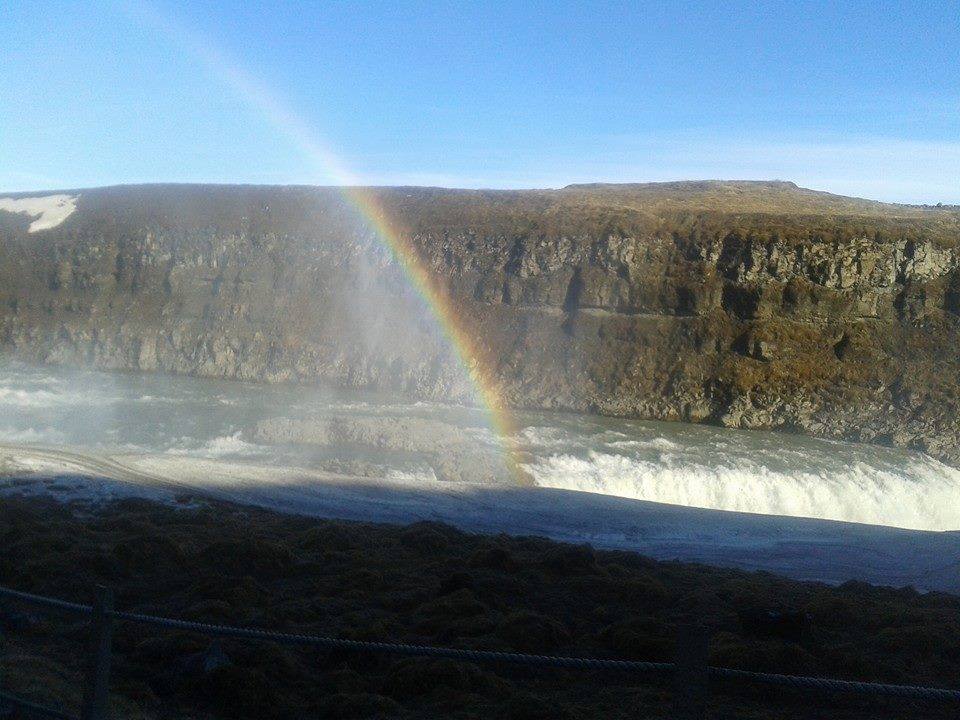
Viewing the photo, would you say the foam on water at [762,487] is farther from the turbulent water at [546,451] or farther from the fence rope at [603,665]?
the fence rope at [603,665]

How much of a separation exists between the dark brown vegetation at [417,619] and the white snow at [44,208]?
1782 inches

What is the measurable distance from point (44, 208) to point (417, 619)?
5613cm

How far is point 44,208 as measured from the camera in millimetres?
56375

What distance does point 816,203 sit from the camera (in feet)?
187

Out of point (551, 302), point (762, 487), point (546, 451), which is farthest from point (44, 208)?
point (762, 487)

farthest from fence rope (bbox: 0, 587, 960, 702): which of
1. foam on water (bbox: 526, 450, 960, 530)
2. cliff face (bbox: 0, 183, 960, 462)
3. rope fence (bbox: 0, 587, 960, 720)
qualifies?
cliff face (bbox: 0, 183, 960, 462)

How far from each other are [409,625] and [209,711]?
8.45 ft

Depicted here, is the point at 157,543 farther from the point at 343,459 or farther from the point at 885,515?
the point at 885,515

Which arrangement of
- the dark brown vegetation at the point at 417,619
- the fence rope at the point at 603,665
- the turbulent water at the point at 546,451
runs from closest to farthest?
the fence rope at the point at 603,665 → the dark brown vegetation at the point at 417,619 → the turbulent water at the point at 546,451

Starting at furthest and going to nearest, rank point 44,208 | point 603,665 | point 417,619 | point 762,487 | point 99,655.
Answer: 1. point 44,208
2. point 762,487
3. point 417,619
4. point 99,655
5. point 603,665

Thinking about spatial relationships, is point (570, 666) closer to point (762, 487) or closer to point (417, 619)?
point (417, 619)

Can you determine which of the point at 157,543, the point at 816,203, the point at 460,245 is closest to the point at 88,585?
the point at 157,543

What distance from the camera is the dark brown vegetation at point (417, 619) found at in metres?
6.37

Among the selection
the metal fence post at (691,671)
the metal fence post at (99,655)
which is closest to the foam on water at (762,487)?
the metal fence post at (99,655)
